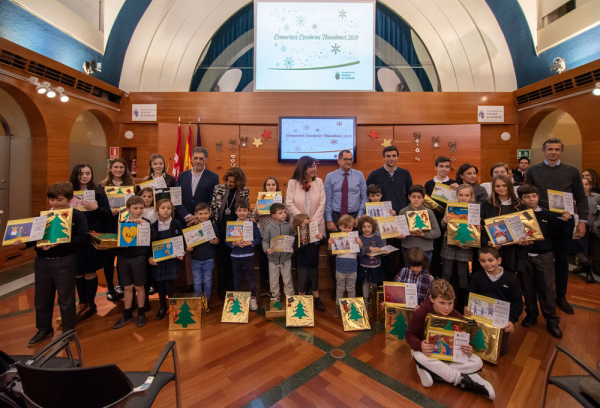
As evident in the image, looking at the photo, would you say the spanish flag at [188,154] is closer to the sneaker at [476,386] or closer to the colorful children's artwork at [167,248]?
the colorful children's artwork at [167,248]

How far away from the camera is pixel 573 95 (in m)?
5.19

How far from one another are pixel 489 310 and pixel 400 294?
2.15ft

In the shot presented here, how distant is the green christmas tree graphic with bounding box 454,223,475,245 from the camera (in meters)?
2.57

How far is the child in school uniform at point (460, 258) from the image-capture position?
268 centimetres

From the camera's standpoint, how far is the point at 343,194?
327 cm

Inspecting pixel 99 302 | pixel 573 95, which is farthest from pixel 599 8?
pixel 99 302

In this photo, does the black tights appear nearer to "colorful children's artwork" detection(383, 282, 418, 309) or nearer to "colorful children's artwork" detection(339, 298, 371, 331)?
"colorful children's artwork" detection(339, 298, 371, 331)

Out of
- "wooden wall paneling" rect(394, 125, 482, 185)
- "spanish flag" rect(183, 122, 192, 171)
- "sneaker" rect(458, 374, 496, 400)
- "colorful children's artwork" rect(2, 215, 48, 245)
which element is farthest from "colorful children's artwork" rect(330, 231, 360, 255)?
"spanish flag" rect(183, 122, 192, 171)

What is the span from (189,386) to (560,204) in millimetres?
3504

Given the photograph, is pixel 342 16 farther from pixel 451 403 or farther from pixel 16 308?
pixel 16 308

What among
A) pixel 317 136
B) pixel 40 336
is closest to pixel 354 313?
pixel 40 336

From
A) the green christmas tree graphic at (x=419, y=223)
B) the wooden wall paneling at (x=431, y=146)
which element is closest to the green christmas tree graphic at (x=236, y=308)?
the green christmas tree graphic at (x=419, y=223)

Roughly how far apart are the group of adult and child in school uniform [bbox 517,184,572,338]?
0.32 meters

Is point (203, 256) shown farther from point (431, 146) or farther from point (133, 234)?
point (431, 146)
